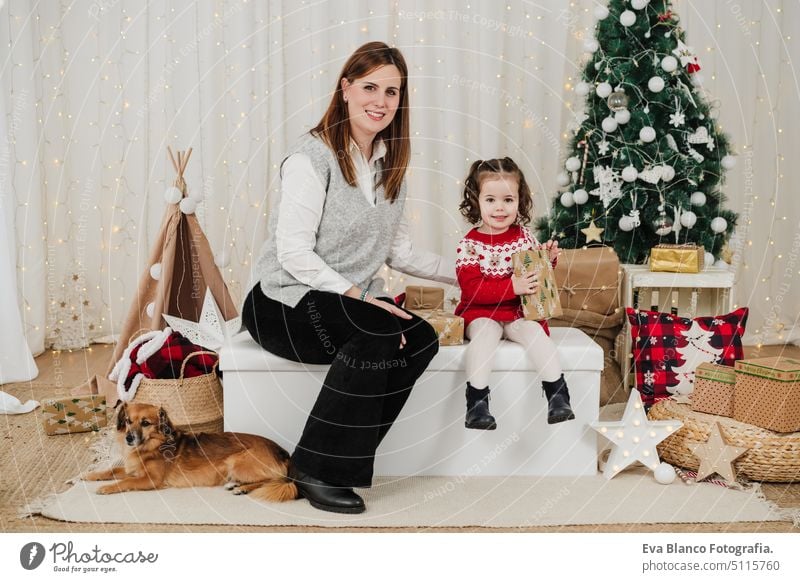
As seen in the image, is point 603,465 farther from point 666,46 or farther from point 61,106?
point 61,106

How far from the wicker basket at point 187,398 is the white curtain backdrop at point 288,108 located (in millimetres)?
1746

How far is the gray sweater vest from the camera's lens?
90.2 inches

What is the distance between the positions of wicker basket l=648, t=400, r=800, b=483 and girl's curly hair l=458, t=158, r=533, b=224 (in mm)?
761

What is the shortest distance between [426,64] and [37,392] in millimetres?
2276

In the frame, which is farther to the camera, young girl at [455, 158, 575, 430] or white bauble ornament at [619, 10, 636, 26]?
white bauble ornament at [619, 10, 636, 26]

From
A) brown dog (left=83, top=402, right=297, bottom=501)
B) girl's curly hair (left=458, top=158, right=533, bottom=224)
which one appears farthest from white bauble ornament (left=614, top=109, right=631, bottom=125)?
brown dog (left=83, top=402, right=297, bottom=501)

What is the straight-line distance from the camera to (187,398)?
8.27ft

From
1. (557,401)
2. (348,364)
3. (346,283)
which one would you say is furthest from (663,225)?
(348,364)

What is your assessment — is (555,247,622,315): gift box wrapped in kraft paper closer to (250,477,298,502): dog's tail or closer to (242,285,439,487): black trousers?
(242,285,439,487): black trousers

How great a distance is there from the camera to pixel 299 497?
7.13 ft

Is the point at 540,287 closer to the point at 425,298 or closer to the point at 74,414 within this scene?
the point at 425,298

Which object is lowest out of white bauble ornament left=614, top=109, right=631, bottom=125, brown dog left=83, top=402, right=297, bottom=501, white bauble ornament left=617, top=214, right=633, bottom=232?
brown dog left=83, top=402, right=297, bottom=501

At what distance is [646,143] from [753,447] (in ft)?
4.68
